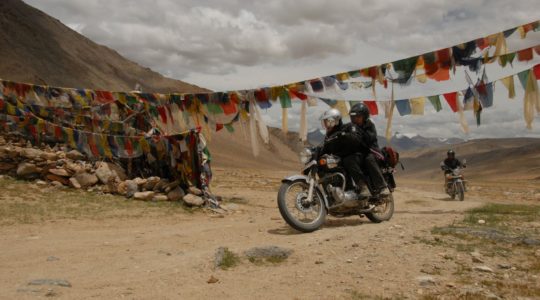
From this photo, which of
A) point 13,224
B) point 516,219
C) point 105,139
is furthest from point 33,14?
point 516,219

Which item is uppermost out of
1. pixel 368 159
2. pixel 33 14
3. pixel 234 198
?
pixel 33 14

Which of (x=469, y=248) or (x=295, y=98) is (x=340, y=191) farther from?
(x=295, y=98)

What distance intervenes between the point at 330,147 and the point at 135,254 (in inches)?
126

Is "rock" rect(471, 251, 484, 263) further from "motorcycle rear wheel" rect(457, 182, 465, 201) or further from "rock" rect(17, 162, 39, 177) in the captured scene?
"rock" rect(17, 162, 39, 177)

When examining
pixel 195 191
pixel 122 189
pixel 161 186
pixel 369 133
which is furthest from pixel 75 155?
pixel 369 133

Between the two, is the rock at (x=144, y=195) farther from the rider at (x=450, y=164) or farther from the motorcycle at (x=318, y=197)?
the rider at (x=450, y=164)

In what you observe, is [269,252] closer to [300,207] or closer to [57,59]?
[300,207]

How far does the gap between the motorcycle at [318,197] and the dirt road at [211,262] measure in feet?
0.87

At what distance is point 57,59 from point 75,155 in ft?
148

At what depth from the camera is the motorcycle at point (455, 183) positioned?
46.1ft

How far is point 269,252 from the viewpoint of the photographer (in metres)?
5.05

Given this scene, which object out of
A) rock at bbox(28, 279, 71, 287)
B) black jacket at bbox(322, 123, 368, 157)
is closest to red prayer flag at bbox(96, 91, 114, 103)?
black jacket at bbox(322, 123, 368, 157)

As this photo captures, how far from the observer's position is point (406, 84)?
1048 cm

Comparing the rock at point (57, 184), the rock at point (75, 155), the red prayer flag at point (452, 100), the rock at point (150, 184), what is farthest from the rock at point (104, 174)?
the red prayer flag at point (452, 100)
